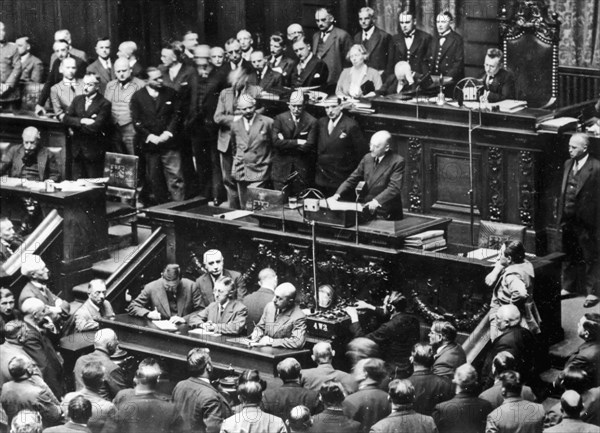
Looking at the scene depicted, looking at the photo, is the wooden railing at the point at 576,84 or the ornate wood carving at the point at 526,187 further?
the wooden railing at the point at 576,84

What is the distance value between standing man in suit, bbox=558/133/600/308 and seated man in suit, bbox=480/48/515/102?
1447mm

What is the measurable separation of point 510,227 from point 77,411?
186 inches

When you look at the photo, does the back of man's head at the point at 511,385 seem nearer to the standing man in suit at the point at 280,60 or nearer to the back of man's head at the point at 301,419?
the back of man's head at the point at 301,419

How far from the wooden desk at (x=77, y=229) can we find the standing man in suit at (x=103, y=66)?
2.16 metres

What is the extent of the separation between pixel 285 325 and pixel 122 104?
4698mm

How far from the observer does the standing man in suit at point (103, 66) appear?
50.4 ft

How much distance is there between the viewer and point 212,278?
1177cm

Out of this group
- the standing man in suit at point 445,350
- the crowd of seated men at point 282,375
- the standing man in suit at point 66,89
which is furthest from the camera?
the standing man in suit at point 66,89

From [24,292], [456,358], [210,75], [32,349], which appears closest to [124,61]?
[210,75]

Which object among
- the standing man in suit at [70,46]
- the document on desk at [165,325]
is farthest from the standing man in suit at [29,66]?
the document on desk at [165,325]

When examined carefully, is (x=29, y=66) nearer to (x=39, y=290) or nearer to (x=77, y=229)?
(x=77, y=229)

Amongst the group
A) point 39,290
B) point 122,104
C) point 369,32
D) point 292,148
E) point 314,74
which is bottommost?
point 39,290

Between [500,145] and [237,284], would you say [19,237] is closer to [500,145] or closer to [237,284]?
[237,284]

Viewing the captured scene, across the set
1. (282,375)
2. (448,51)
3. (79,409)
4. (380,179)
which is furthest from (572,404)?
(448,51)
